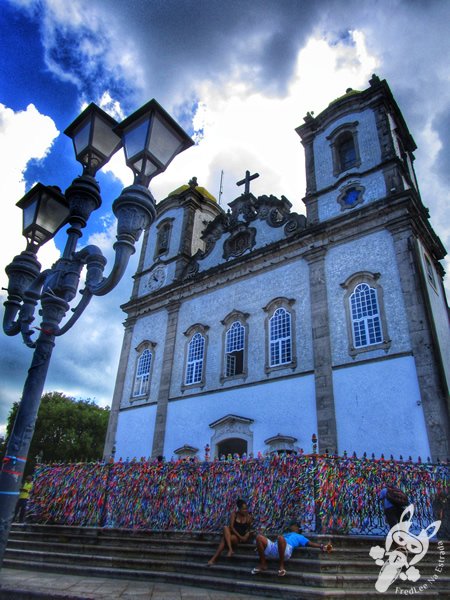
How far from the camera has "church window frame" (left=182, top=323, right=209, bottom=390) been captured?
17203 millimetres

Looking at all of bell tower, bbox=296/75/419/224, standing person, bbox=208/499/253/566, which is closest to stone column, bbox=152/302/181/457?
bell tower, bbox=296/75/419/224

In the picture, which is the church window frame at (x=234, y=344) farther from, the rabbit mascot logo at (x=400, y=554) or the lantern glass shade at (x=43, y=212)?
the lantern glass shade at (x=43, y=212)

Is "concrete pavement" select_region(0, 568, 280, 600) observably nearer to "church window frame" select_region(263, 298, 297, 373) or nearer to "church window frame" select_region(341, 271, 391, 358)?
"church window frame" select_region(341, 271, 391, 358)

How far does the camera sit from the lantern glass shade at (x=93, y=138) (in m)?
5.61

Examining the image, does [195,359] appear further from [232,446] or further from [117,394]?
[117,394]

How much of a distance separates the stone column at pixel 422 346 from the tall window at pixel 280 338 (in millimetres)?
4144

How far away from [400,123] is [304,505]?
16710mm

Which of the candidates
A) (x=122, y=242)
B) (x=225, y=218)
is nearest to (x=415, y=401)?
(x=122, y=242)

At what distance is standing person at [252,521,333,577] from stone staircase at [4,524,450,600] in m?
0.10

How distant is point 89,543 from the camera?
30.6 ft

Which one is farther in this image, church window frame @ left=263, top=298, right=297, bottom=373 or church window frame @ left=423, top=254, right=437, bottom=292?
church window frame @ left=263, top=298, right=297, bottom=373

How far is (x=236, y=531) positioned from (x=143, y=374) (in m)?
12.6

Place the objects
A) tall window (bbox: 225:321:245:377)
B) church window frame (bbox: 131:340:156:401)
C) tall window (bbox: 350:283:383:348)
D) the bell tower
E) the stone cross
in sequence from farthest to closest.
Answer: the stone cross, church window frame (bbox: 131:340:156:401), tall window (bbox: 225:321:245:377), the bell tower, tall window (bbox: 350:283:383:348)

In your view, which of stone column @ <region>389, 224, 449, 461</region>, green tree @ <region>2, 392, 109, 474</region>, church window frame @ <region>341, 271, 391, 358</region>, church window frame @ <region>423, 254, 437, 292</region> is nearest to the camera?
stone column @ <region>389, 224, 449, 461</region>
